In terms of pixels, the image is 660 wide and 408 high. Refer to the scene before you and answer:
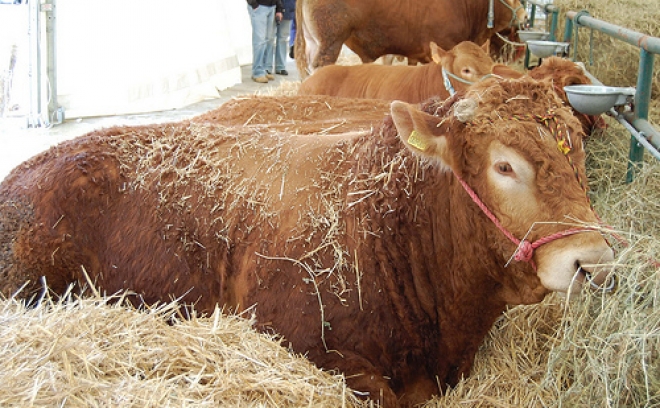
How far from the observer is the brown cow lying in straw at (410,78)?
6.73 metres

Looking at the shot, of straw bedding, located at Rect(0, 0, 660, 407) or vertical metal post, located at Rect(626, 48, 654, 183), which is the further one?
vertical metal post, located at Rect(626, 48, 654, 183)

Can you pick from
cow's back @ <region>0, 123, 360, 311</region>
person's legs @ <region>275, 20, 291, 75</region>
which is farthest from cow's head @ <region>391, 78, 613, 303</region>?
person's legs @ <region>275, 20, 291, 75</region>

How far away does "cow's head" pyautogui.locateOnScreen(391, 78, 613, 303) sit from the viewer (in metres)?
2.29

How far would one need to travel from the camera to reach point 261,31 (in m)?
12.2

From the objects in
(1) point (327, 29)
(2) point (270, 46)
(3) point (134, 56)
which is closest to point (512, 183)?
(1) point (327, 29)

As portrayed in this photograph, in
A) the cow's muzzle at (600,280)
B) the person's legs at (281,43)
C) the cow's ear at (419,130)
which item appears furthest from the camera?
the person's legs at (281,43)

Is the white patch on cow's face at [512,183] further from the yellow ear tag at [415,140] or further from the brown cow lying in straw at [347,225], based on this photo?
the yellow ear tag at [415,140]

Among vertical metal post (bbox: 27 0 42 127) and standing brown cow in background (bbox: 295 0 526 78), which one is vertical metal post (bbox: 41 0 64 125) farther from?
standing brown cow in background (bbox: 295 0 526 78)

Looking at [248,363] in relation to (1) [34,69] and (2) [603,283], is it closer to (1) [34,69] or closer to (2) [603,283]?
(2) [603,283]

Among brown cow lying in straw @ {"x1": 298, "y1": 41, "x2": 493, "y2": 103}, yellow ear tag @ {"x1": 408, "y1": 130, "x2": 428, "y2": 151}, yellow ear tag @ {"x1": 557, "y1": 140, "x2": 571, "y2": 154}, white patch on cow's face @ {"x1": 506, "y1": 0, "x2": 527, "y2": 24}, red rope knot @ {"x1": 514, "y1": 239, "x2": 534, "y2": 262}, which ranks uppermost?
white patch on cow's face @ {"x1": 506, "y1": 0, "x2": 527, "y2": 24}

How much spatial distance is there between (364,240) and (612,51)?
15.0 ft

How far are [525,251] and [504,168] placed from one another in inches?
12.8

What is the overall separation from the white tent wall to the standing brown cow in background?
78.0 inches

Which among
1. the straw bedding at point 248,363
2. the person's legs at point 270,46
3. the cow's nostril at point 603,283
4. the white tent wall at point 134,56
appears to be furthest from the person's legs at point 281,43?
the cow's nostril at point 603,283
